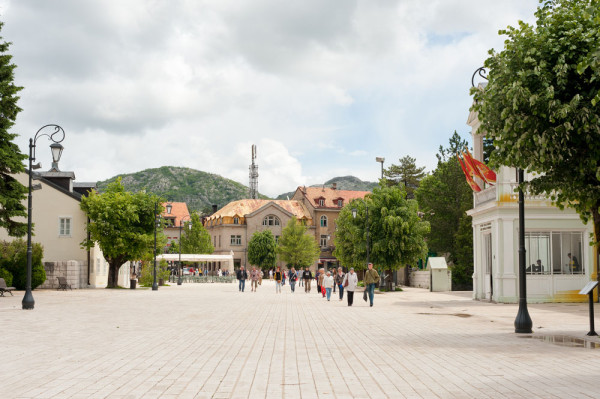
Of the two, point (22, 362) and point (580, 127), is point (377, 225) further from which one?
point (22, 362)

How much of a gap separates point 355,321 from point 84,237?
31.5 m

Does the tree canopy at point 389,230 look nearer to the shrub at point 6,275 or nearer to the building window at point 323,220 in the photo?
the shrub at point 6,275

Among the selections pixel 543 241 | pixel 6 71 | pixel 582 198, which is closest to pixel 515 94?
pixel 582 198

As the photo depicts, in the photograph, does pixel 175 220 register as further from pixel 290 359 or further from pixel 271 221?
pixel 290 359

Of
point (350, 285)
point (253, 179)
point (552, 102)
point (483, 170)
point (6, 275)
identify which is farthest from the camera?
point (253, 179)

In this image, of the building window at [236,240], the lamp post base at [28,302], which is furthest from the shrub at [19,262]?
the building window at [236,240]

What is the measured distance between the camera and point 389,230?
142 feet

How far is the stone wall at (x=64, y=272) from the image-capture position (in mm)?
42719

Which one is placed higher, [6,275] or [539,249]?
[539,249]

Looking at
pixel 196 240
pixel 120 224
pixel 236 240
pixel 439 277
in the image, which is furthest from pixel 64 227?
pixel 236 240

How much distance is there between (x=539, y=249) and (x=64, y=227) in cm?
3179

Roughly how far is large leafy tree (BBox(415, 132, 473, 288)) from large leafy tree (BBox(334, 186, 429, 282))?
400 cm

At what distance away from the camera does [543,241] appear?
2830cm

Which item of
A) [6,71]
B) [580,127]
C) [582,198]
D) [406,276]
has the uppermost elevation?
[6,71]
